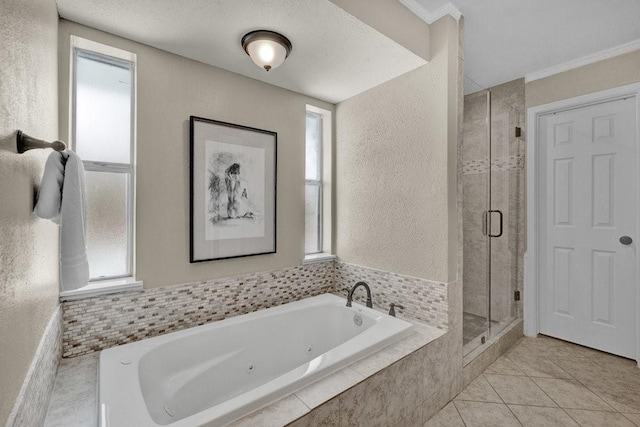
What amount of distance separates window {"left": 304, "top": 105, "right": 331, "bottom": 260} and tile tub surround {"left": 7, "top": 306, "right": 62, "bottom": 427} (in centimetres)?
177

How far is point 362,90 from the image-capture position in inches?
97.3

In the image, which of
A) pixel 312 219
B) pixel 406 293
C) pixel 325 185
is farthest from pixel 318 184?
pixel 406 293

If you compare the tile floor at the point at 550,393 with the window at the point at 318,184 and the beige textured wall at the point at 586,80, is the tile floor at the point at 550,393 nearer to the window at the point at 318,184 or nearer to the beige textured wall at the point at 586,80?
the window at the point at 318,184

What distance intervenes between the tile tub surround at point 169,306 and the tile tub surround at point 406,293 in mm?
428

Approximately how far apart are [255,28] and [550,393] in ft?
9.72

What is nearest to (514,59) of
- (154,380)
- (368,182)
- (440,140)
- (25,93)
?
(440,140)

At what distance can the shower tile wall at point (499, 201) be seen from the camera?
105 inches

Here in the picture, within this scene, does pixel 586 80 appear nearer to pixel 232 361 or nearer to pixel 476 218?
pixel 476 218

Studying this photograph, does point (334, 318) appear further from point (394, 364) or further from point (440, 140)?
point (440, 140)

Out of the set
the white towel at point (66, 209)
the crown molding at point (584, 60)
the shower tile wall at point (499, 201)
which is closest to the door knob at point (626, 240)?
the shower tile wall at point (499, 201)

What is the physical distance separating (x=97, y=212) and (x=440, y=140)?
2.14 m

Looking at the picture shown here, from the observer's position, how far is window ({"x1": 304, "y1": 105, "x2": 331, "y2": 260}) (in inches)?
109

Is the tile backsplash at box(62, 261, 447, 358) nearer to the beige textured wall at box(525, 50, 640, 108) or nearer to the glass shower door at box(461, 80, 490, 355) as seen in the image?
the glass shower door at box(461, 80, 490, 355)

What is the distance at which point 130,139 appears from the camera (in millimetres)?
1857
